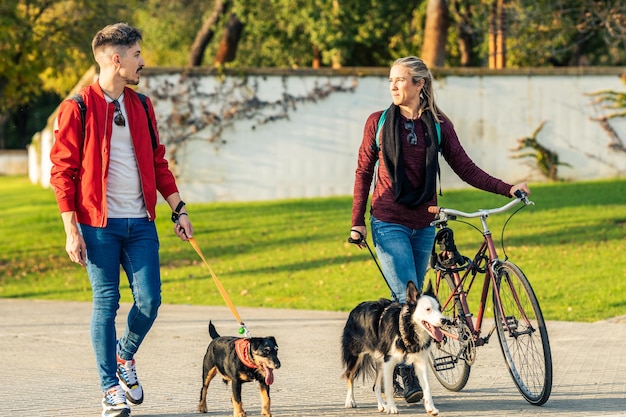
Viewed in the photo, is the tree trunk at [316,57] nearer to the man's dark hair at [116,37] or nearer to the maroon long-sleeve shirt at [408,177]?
→ the maroon long-sleeve shirt at [408,177]

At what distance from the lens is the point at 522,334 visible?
20.6ft

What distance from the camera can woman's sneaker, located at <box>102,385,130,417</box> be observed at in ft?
19.7

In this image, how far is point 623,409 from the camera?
6266 millimetres

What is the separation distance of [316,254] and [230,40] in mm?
17977

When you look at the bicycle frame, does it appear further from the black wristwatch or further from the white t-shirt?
the white t-shirt

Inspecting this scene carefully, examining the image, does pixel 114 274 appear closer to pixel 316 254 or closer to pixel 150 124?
pixel 150 124

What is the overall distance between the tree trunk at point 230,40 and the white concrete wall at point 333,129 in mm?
8312

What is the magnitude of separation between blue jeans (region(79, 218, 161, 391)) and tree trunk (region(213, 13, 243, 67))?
27445mm

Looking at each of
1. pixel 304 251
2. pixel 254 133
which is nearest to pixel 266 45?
pixel 254 133

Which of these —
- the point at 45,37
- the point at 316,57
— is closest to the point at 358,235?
the point at 45,37

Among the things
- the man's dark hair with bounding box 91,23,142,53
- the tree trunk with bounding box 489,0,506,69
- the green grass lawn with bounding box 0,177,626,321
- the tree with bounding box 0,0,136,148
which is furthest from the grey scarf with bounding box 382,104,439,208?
the tree trunk with bounding box 489,0,506,69

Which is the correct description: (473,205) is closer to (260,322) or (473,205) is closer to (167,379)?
(260,322)

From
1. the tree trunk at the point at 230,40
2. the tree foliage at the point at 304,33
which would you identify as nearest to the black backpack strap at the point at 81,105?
the tree foliage at the point at 304,33

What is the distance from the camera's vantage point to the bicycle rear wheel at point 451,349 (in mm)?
6523
